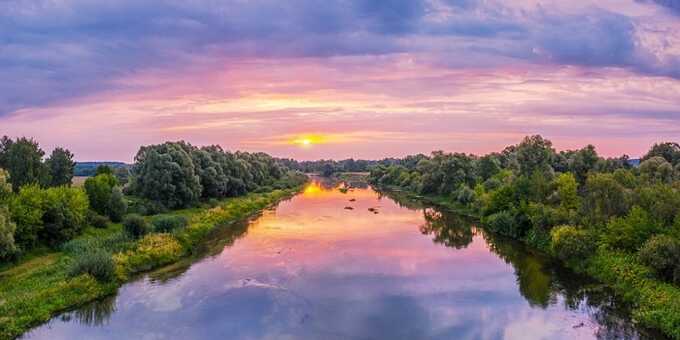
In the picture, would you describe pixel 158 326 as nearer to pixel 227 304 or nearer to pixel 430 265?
pixel 227 304

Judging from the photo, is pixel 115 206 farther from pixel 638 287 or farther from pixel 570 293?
pixel 638 287

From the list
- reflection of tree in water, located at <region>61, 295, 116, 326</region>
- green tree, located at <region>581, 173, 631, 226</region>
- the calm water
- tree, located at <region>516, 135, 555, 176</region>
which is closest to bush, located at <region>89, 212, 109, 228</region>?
the calm water

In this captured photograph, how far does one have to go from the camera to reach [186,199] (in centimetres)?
6956

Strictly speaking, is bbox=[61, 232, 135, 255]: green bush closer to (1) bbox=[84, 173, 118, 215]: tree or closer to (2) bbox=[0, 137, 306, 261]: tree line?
(2) bbox=[0, 137, 306, 261]: tree line

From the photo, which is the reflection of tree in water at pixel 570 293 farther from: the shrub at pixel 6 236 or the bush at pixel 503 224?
the shrub at pixel 6 236

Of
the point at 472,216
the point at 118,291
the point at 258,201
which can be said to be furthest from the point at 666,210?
the point at 258,201

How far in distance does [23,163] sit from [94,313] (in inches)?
1521

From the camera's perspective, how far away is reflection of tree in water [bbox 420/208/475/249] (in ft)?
177

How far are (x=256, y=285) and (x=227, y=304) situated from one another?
4113 millimetres

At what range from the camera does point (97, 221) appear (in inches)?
1996

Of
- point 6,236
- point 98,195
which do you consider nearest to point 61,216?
point 6,236

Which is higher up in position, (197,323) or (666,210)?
(666,210)

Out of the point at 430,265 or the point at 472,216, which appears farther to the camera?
the point at 472,216

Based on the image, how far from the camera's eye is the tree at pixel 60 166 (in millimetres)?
72375
